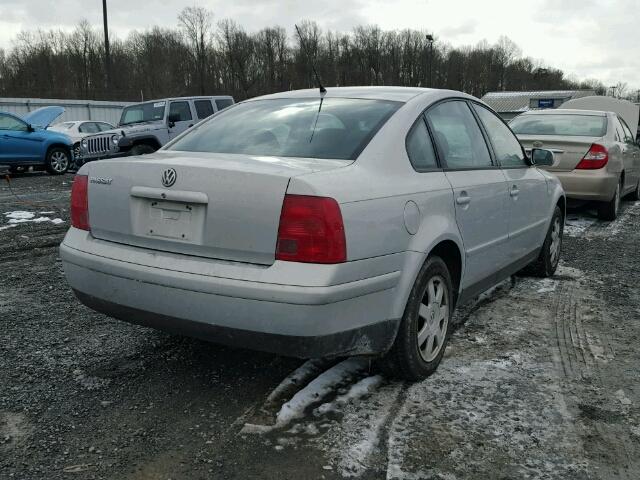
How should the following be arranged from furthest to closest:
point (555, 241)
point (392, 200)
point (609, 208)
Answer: point (609, 208), point (555, 241), point (392, 200)

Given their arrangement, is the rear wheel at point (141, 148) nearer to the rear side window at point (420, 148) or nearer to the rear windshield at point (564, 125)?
the rear windshield at point (564, 125)

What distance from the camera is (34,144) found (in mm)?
14711

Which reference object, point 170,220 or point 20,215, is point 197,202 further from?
point 20,215

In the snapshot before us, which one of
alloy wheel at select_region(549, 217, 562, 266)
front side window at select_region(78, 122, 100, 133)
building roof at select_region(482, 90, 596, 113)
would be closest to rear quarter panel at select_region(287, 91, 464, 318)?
alloy wheel at select_region(549, 217, 562, 266)

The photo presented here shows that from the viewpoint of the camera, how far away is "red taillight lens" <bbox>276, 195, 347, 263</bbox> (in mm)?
2447

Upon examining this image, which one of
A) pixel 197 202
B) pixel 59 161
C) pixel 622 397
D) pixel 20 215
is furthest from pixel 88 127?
pixel 622 397

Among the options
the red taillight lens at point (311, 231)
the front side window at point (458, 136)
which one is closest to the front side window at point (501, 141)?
the front side window at point (458, 136)

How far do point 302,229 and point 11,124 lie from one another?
1444 cm

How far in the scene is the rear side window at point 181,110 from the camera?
13.7m

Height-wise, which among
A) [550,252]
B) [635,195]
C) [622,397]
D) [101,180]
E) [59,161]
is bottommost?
[622,397]

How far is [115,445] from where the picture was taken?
2510mm

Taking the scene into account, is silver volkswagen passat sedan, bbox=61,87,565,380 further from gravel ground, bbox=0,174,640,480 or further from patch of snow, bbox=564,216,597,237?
patch of snow, bbox=564,216,597,237

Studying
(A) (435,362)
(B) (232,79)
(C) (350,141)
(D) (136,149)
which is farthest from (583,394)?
(B) (232,79)

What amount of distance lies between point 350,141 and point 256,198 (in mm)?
725
